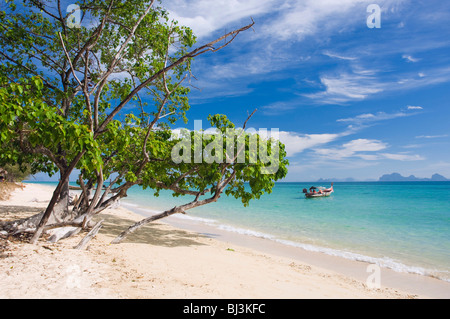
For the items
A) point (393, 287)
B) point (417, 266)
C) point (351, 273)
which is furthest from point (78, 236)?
point (417, 266)

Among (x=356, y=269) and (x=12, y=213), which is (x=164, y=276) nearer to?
(x=356, y=269)

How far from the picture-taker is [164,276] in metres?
5.52

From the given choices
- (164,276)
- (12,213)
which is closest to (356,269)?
(164,276)

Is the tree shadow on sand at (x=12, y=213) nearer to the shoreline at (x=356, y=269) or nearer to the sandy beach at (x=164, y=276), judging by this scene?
the sandy beach at (x=164, y=276)

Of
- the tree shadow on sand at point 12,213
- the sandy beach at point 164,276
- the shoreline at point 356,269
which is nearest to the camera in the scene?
the sandy beach at point 164,276

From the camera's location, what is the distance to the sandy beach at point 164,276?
4504mm

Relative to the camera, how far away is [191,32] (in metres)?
9.46

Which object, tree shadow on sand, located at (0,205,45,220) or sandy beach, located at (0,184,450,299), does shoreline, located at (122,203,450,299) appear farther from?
tree shadow on sand, located at (0,205,45,220)

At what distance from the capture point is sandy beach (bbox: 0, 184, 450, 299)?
14.8ft

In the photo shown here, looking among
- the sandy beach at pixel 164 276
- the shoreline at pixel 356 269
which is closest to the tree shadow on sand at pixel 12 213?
the sandy beach at pixel 164 276

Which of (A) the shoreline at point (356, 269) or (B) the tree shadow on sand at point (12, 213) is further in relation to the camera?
(B) the tree shadow on sand at point (12, 213)

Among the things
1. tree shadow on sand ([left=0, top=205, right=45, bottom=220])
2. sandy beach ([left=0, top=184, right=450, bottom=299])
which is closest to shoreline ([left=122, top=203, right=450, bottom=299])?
sandy beach ([left=0, top=184, right=450, bottom=299])
